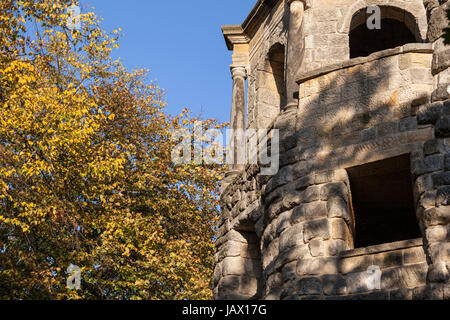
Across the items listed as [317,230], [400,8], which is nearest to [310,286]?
[317,230]

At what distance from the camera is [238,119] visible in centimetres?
1157

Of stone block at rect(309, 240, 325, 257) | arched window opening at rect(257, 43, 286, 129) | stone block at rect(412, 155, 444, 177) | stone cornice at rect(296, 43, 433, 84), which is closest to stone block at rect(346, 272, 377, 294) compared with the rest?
stone block at rect(309, 240, 325, 257)

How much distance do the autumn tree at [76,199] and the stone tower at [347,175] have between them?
442 centimetres

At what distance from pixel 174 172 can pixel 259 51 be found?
664 cm

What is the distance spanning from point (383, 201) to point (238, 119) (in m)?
3.55

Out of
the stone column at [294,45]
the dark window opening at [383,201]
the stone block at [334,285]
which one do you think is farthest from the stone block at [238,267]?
the stone block at [334,285]

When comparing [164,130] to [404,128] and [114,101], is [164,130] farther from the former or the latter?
[404,128]

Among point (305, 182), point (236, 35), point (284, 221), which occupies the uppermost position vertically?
point (236, 35)

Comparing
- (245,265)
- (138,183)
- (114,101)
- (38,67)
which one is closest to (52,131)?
(38,67)

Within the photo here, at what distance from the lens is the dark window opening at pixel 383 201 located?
7.27 m

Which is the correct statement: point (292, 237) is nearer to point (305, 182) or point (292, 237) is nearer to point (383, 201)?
point (305, 182)

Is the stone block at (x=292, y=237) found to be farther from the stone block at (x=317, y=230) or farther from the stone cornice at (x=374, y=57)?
the stone cornice at (x=374, y=57)

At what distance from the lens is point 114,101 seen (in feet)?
60.9

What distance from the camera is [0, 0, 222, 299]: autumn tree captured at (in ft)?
40.7
